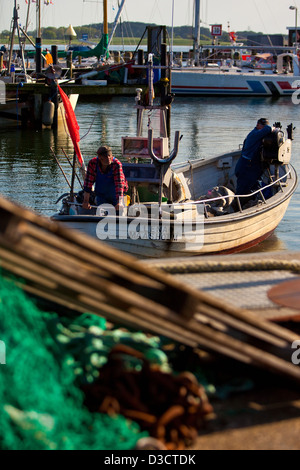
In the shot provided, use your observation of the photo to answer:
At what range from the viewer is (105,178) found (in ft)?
30.9

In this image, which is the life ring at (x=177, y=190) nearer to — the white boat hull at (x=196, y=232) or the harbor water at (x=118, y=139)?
the white boat hull at (x=196, y=232)

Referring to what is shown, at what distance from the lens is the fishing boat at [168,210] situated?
9641mm

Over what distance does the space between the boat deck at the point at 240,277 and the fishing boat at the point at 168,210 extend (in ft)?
14.0

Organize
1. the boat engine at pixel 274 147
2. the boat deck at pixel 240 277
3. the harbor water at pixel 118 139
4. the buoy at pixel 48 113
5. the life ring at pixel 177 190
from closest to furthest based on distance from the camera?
the boat deck at pixel 240 277, the life ring at pixel 177 190, the boat engine at pixel 274 147, the harbor water at pixel 118 139, the buoy at pixel 48 113

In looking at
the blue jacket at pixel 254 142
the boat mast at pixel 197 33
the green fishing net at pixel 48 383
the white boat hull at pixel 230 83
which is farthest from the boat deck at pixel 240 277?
the boat mast at pixel 197 33

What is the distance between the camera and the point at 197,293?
10.8 feet

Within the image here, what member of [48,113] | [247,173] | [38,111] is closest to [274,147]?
[247,173]

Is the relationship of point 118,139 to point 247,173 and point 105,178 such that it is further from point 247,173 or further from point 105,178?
point 105,178

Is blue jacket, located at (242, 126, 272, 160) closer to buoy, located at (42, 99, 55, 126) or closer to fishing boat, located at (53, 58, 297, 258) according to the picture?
fishing boat, located at (53, 58, 297, 258)

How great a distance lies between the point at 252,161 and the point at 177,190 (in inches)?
62.0

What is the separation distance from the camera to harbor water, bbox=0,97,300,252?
17016 mm

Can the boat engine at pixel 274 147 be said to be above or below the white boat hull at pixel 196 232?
above

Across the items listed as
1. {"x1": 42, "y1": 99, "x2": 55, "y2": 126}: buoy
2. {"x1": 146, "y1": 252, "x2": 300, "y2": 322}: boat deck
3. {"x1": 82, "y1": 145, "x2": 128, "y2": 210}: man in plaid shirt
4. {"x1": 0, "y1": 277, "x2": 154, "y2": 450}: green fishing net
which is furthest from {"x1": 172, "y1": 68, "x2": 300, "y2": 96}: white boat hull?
{"x1": 0, "y1": 277, "x2": 154, "y2": 450}: green fishing net

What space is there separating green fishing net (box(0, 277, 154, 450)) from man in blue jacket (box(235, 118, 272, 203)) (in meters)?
8.44
